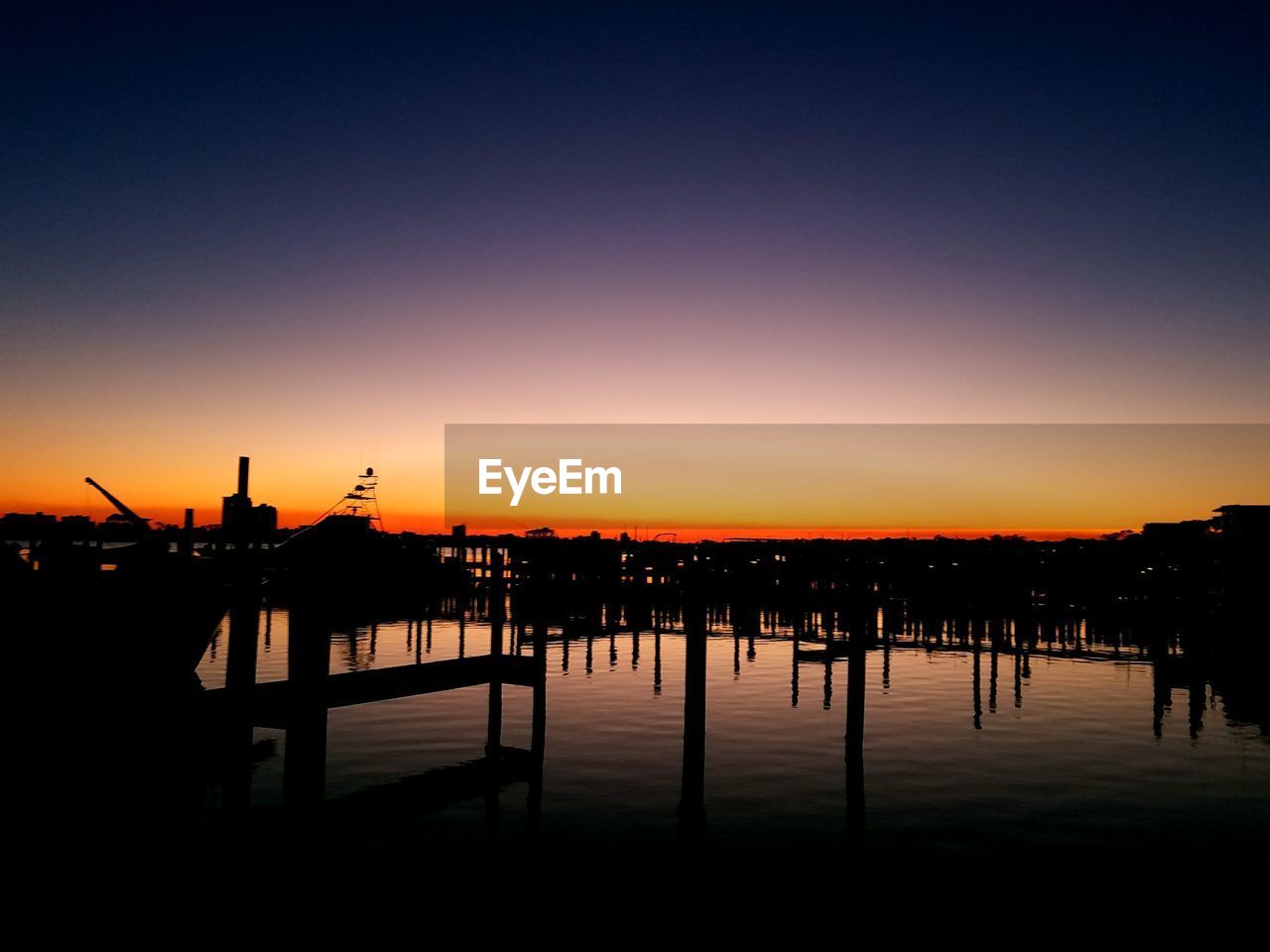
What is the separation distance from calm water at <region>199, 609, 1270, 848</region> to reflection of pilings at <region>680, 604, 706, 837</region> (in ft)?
1.10

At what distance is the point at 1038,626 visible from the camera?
53.4m

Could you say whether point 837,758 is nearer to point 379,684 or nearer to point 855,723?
point 855,723

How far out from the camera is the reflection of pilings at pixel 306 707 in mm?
8391

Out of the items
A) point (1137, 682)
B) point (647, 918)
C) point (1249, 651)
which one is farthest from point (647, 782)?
point (1249, 651)

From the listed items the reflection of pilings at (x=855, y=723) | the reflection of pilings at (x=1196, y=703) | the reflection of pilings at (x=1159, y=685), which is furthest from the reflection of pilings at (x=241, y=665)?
the reflection of pilings at (x=1196, y=703)

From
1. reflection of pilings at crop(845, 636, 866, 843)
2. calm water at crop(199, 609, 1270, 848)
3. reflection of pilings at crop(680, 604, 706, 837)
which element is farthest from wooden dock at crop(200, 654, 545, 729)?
reflection of pilings at crop(845, 636, 866, 843)

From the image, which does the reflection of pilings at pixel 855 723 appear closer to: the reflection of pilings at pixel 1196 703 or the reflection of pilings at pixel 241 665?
the reflection of pilings at pixel 241 665

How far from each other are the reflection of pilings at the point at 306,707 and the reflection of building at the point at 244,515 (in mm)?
7346

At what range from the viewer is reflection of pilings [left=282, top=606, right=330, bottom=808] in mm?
8391

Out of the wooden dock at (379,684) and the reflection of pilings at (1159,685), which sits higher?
the wooden dock at (379,684)

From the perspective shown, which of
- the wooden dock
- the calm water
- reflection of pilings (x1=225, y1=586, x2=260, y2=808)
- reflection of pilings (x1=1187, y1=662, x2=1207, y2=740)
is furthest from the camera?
reflection of pilings (x1=1187, y1=662, x2=1207, y2=740)

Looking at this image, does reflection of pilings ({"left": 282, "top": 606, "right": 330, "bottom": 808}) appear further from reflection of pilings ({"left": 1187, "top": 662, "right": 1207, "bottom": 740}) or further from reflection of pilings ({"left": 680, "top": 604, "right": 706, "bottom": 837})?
reflection of pilings ({"left": 1187, "top": 662, "right": 1207, "bottom": 740})

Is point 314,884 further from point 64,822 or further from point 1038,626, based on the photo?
point 1038,626

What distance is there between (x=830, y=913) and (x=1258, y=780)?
11107mm
